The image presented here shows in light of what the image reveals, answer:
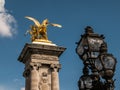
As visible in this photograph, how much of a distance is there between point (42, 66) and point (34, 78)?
4.90 feet

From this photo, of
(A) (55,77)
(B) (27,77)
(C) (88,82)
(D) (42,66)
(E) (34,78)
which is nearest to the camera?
(C) (88,82)

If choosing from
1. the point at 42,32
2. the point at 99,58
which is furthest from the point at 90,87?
the point at 42,32

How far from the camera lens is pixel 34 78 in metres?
27.0

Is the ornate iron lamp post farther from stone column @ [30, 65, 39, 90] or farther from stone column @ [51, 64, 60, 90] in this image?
stone column @ [51, 64, 60, 90]

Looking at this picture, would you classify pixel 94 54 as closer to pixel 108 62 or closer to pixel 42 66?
pixel 108 62

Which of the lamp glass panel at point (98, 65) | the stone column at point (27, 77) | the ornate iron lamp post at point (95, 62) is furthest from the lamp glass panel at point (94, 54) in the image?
the stone column at point (27, 77)

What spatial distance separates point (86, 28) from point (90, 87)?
61.9 inches

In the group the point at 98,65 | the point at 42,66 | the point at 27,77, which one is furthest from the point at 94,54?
the point at 27,77

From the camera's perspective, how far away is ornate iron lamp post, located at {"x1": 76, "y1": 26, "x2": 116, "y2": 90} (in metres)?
7.25

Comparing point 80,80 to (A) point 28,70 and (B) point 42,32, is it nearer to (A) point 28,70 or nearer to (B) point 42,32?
(A) point 28,70

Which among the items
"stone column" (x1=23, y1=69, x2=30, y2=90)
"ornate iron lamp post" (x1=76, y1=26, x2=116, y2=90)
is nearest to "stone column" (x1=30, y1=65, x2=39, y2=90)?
"stone column" (x1=23, y1=69, x2=30, y2=90)

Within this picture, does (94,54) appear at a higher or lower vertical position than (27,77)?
lower

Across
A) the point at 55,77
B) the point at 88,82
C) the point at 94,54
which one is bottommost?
the point at 88,82

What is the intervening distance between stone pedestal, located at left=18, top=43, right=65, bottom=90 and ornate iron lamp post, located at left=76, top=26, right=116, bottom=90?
19074mm
